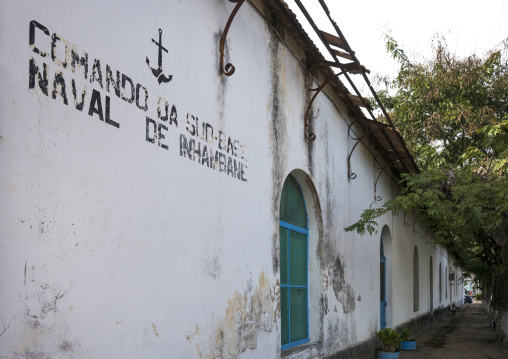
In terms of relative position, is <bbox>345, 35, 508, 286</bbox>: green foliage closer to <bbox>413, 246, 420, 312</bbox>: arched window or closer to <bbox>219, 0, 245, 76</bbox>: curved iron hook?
<bbox>413, 246, 420, 312</bbox>: arched window

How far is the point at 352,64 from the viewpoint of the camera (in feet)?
22.9

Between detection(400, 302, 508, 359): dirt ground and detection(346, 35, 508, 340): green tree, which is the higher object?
detection(346, 35, 508, 340): green tree

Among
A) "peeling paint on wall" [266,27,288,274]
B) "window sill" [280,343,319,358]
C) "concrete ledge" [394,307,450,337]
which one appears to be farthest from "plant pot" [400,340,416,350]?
"peeling paint on wall" [266,27,288,274]

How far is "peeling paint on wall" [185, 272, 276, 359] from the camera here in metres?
4.64

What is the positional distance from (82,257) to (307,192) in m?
4.79

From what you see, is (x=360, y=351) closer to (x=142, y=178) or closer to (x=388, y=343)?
(x=388, y=343)

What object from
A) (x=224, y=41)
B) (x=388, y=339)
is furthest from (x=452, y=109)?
(x=224, y=41)

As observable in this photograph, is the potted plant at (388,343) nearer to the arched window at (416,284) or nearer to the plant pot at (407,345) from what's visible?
the plant pot at (407,345)

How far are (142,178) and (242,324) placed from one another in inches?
79.8

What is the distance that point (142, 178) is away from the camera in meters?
3.79

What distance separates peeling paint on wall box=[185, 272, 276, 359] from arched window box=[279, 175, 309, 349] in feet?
2.62

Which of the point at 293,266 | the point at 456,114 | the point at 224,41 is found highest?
the point at 456,114

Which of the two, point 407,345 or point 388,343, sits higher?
point 388,343

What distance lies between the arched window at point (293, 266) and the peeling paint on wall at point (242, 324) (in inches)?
31.5
